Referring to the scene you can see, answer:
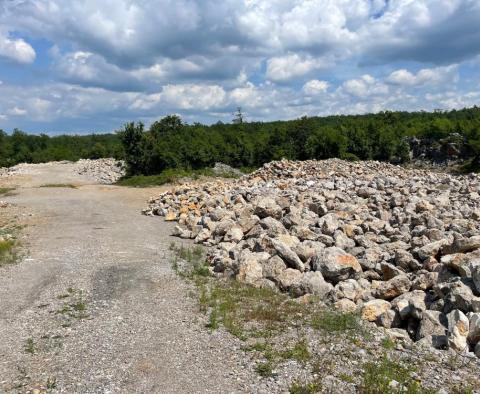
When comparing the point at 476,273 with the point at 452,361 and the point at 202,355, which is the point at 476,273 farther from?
the point at 202,355

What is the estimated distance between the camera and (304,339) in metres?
8.20

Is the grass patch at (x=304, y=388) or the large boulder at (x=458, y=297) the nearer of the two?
the grass patch at (x=304, y=388)

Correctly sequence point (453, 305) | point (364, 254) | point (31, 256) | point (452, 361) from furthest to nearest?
1. point (31, 256)
2. point (364, 254)
3. point (453, 305)
4. point (452, 361)

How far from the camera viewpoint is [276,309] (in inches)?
387

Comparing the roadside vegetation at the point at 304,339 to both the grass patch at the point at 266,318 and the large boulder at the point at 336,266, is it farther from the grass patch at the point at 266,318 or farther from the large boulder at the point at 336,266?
the large boulder at the point at 336,266

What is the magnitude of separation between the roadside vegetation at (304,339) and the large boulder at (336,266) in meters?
1.30

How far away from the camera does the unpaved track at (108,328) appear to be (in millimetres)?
7066

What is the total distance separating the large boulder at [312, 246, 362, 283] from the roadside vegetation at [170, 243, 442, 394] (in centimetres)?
130

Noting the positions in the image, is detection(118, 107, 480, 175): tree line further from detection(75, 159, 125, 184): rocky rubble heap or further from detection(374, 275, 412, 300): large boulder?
detection(374, 275, 412, 300): large boulder

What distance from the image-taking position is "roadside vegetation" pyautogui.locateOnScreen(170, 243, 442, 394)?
22.3 ft

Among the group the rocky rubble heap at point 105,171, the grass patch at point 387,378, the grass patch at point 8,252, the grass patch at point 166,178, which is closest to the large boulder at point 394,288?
the grass patch at point 387,378

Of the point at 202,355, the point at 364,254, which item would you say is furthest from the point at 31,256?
the point at 364,254

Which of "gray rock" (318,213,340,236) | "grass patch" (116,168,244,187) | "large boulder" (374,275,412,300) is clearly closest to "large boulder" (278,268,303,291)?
"large boulder" (374,275,412,300)

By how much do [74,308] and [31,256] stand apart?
581cm
